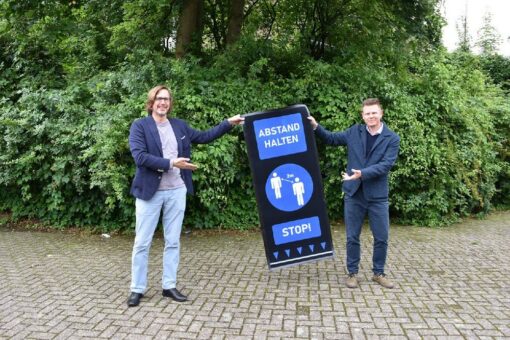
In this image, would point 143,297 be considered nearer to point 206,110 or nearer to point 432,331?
point 432,331

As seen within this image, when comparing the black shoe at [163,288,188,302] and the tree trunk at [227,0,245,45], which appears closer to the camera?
the black shoe at [163,288,188,302]

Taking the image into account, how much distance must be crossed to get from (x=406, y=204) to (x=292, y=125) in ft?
12.1

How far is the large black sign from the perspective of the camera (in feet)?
15.5

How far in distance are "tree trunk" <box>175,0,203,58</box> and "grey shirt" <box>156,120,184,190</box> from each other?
4.79 meters

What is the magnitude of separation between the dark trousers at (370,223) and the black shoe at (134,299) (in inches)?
83.7

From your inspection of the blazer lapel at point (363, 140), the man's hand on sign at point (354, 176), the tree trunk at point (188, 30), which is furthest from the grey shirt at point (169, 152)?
the tree trunk at point (188, 30)

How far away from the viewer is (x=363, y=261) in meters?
5.66

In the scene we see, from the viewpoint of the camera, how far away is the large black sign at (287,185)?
186 inches

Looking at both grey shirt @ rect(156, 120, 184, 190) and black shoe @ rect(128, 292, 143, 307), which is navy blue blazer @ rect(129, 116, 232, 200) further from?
black shoe @ rect(128, 292, 143, 307)

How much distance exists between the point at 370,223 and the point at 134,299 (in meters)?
2.44

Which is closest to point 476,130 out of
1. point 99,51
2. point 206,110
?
point 206,110

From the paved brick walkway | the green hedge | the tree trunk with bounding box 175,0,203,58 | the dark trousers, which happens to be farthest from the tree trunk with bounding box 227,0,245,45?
the dark trousers

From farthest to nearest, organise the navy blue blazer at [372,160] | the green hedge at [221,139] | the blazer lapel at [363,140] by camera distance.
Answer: the green hedge at [221,139], the blazer lapel at [363,140], the navy blue blazer at [372,160]

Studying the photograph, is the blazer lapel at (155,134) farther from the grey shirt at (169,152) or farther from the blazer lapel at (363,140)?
the blazer lapel at (363,140)
